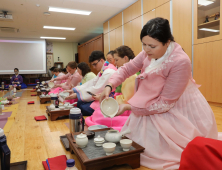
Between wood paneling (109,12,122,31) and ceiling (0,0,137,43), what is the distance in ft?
0.43

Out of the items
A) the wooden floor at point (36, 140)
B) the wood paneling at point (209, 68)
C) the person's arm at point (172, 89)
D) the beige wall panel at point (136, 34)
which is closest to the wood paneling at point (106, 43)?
the beige wall panel at point (136, 34)

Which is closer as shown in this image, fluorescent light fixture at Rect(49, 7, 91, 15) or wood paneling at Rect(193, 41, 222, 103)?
wood paneling at Rect(193, 41, 222, 103)

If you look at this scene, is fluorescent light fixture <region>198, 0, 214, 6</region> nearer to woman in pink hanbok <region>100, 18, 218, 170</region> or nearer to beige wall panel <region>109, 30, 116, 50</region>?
woman in pink hanbok <region>100, 18, 218, 170</region>

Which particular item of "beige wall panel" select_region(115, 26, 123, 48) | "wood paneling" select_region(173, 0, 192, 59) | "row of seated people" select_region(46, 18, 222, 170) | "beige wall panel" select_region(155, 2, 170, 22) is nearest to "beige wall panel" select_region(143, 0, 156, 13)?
"beige wall panel" select_region(155, 2, 170, 22)

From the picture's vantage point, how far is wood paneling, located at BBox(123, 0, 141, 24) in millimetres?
5469

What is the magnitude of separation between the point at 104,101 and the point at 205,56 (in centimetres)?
297

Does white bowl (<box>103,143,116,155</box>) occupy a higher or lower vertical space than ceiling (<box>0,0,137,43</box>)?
lower

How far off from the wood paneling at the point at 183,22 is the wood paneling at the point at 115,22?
2.61m

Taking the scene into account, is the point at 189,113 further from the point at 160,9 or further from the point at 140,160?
the point at 160,9

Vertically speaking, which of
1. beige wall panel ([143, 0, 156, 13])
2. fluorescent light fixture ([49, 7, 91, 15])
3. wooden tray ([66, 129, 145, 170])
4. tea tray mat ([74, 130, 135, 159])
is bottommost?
wooden tray ([66, 129, 145, 170])

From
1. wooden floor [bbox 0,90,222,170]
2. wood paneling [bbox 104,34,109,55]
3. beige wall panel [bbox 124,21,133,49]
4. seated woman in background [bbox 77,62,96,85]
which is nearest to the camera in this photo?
wooden floor [bbox 0,90,222,170]

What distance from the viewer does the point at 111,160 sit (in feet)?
4.12

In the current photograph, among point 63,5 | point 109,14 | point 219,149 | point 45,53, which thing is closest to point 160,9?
point 109,14

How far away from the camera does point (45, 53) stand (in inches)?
443
